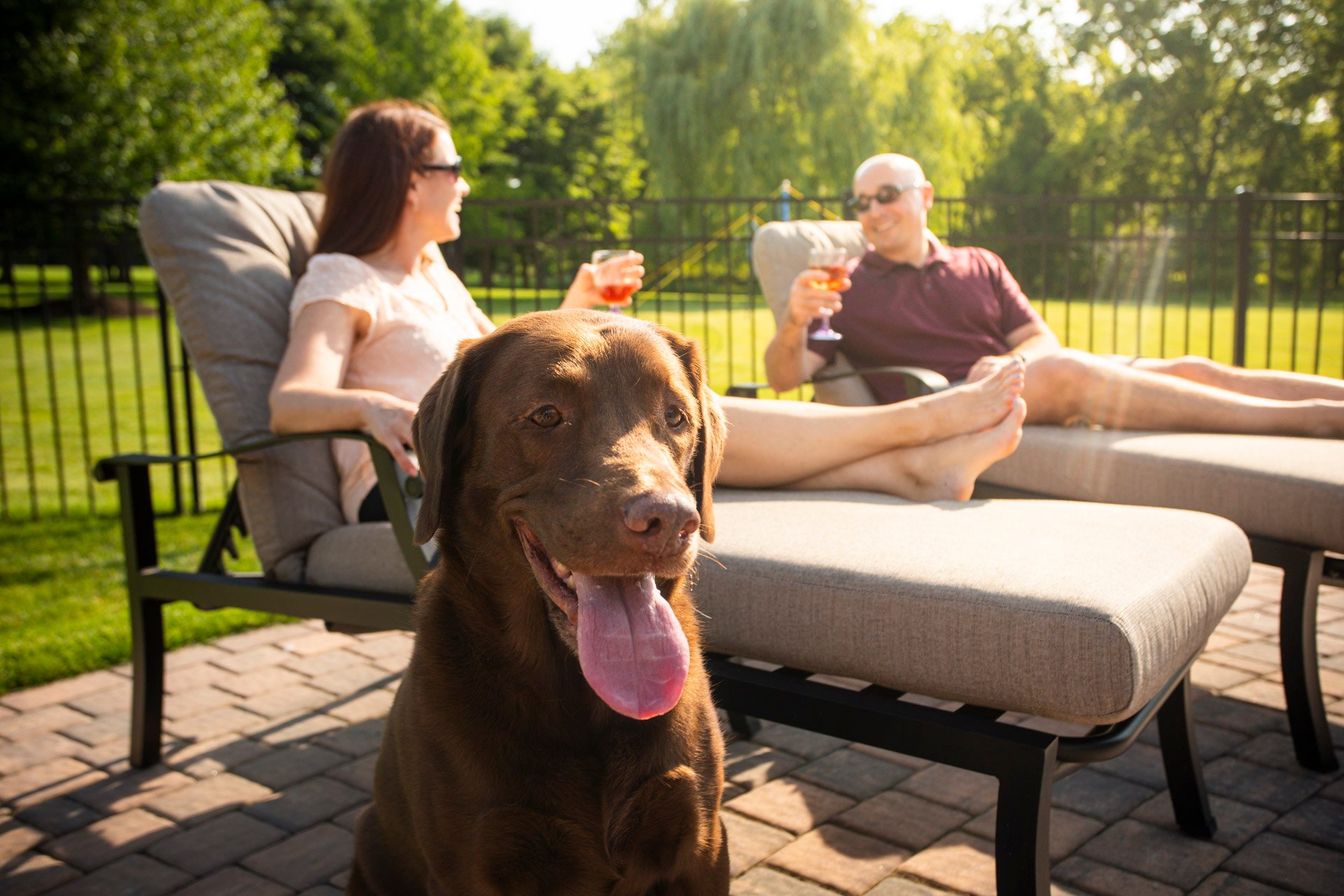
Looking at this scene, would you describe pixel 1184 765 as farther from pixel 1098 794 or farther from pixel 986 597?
pixel 986 597

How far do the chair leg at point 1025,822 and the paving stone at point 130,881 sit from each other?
2.03m

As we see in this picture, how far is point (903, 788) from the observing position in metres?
3.11

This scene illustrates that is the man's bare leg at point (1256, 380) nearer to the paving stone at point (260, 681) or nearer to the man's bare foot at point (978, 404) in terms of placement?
the man's bare foot at point (978, 404)

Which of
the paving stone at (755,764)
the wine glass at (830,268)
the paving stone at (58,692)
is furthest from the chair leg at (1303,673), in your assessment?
the paving stone at (58,692)

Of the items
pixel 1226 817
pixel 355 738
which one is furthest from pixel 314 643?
pixel 1226 817

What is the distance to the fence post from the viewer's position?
7488 mm

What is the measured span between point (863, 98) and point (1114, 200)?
62.2ft

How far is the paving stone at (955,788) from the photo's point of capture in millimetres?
3010

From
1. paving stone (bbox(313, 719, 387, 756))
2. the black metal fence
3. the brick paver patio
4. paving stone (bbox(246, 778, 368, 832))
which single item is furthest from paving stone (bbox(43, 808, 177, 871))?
the black metal fence

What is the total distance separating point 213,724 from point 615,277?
6.94 ft

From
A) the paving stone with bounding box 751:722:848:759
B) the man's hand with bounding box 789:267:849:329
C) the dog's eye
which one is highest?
the man's hand with bounding box 789:267:849:329

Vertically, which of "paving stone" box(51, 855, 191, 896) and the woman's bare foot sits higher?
the woman's bare foot

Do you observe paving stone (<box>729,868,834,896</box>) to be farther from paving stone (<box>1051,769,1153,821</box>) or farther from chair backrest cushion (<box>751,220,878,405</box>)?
chair backrest cushion (<box>751,220,878,405</box>)

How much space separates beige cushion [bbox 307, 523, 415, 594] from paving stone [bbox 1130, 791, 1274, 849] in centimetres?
216
